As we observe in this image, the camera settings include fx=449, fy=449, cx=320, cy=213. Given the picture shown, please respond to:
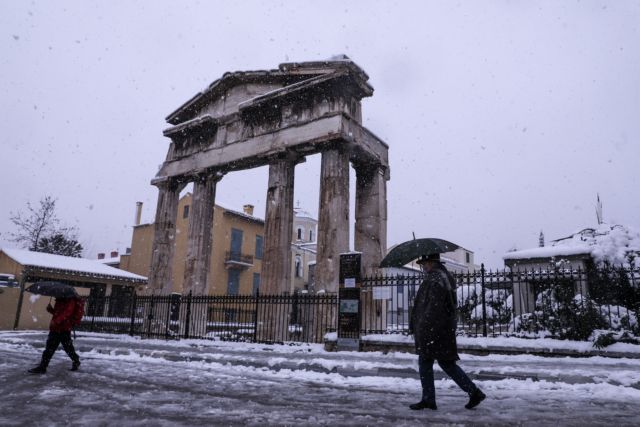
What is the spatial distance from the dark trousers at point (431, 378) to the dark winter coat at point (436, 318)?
81 mm

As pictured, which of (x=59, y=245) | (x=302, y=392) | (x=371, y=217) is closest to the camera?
(x=302, y=392)

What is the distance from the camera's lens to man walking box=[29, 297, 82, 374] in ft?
22.1

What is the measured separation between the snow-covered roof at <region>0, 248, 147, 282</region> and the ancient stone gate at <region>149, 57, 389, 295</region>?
8974mm

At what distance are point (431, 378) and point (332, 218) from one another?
917cm

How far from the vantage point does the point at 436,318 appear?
14.6 ft

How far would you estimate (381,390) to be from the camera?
18.3ft

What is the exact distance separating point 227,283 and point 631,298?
96.6 ft

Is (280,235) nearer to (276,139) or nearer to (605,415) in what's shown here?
(276,139)

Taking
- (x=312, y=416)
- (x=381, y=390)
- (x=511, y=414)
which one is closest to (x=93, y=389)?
(x=312, y=416)

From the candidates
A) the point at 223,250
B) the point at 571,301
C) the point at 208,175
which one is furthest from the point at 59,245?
the point at 571,301

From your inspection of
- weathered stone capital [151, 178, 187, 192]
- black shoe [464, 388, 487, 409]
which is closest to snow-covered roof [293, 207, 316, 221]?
weathered stone capital [151, 178, 187, 192]

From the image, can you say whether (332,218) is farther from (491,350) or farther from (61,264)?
(61,264)

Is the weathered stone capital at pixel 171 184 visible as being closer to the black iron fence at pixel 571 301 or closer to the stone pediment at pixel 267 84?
the stone pediment at pixel 267 84

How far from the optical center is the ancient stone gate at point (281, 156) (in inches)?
548
